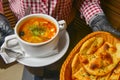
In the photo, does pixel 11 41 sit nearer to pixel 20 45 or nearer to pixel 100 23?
pixel 20 45

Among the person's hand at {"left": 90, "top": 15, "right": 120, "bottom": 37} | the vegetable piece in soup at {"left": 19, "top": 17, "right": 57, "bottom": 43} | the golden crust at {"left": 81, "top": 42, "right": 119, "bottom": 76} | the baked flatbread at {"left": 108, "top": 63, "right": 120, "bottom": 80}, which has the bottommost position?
the baked flatbread at {"left": 108, "top": 63, "right": 120, "bottom": 80}

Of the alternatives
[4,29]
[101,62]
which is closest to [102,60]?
[101,62]

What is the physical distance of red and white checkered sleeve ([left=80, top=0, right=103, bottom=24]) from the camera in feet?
2.30

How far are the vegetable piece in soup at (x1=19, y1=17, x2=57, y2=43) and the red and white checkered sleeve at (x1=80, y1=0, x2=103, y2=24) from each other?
13 centimetres

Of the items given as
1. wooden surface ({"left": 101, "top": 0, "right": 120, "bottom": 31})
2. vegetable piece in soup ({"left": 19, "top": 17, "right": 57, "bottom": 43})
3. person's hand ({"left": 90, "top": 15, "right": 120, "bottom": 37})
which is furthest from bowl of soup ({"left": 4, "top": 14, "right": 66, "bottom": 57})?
wooden surface ({"left": 101, "top": 0, "right": 120, "bottom": 31})

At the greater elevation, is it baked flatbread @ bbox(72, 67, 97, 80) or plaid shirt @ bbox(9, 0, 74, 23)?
plaid shirt @ bbox(9, 0, 74, 23)

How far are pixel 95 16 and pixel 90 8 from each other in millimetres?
28

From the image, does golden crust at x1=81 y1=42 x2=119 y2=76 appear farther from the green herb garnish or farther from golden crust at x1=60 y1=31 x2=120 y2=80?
the green herb garnish

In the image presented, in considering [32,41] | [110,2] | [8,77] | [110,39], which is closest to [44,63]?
[32,41]

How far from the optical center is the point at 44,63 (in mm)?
626

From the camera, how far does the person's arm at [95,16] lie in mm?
671

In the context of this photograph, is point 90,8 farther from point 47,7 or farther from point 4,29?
point 4,29

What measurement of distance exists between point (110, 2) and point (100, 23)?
20cm

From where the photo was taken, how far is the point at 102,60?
22.7 inches
